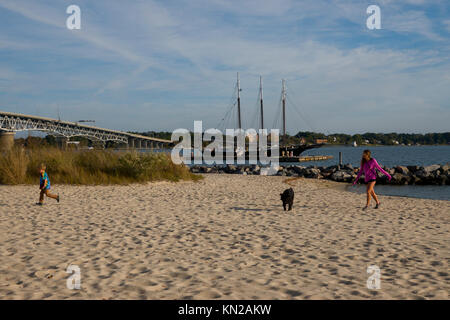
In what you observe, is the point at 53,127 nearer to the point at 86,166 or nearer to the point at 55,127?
the point at 55,127

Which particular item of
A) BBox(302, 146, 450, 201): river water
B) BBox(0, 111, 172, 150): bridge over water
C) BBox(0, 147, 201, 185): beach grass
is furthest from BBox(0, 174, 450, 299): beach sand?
BBox(0, 111, 172, 150): bridge over water

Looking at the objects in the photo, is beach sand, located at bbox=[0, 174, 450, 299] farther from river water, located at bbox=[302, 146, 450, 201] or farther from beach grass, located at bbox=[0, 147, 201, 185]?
river water, located at bbox=[302, 146, 450, 201]

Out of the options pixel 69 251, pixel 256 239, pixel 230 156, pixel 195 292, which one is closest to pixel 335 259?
pixel 256 239

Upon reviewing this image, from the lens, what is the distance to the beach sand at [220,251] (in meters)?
4.41

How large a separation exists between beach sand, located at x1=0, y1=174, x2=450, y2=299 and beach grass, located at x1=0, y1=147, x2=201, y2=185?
221 inches

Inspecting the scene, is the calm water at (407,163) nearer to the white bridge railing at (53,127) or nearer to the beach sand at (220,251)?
the beach sand at (220,251)

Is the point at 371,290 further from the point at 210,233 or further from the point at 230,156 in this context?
the point at 230,156

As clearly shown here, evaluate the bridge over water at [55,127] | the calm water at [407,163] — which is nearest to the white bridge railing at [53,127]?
the bridge over water at [55,127]

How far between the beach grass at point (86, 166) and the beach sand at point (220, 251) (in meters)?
5.60

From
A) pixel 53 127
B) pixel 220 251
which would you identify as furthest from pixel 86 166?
pixel 53 127

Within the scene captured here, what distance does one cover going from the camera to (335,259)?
Result: 5.70 meters

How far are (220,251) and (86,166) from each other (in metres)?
13.9

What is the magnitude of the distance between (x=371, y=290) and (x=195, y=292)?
2.14m
